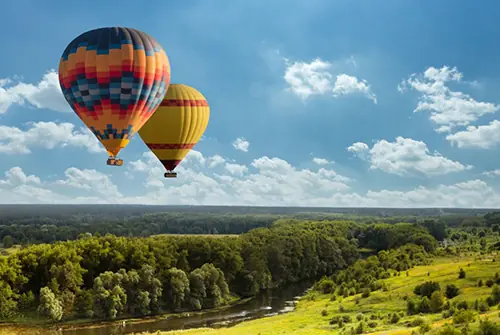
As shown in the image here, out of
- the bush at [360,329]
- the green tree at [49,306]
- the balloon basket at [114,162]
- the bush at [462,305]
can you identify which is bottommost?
the green tree at [49,306]

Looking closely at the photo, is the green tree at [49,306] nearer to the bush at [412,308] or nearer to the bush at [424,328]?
the bush at [412,308]

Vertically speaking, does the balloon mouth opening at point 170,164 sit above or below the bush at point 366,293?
above

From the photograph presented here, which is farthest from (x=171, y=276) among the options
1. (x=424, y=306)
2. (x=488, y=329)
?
(x=488, y=329)

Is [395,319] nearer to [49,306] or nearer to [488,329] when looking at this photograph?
[488,329]

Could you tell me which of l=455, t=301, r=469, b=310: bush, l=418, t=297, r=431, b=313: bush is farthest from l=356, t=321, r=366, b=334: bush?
l=455, t=301, r=469, b=310: bush

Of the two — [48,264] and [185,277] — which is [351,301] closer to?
[185,277]

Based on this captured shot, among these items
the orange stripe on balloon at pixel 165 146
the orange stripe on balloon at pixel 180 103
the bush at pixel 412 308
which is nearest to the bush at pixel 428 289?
the bush at pixel 412 308
